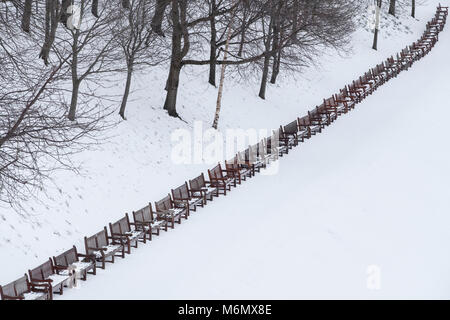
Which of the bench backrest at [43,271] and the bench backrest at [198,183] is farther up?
the bench backrest at [198,183]

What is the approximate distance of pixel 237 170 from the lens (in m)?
22.7

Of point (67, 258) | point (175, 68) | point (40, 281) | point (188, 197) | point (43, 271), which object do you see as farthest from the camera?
point (175, 68)

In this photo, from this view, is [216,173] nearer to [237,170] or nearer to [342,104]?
[237,170]

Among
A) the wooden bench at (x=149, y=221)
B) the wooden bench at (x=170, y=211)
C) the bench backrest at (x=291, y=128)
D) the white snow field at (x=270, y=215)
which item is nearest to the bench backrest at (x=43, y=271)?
the white snow field at (x=270, y=215)

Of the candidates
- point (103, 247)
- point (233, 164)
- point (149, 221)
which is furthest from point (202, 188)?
point (103, 247)

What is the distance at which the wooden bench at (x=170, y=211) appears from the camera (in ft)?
61.8

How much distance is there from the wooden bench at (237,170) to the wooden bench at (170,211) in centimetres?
321

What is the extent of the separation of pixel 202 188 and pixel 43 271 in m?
7.69

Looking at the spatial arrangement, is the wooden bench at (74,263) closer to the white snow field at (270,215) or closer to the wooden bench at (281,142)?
the white snow field at (270,215)

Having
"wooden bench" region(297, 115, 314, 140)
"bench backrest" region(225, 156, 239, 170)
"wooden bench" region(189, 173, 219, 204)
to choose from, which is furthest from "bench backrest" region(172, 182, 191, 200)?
"wooden bench" region(297, 115, 314, 140)

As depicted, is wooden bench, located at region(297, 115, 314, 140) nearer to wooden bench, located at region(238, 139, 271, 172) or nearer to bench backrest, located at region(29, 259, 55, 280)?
wooden bench, located at region(238, 139, 271, 172)

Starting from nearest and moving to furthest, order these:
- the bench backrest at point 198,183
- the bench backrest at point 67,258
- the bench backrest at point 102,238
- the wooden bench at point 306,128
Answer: the bench backrest at point 67,258
the bench backrest at point 102,238
the bench backrest at point 198,183
the wooden bench at point 306,128

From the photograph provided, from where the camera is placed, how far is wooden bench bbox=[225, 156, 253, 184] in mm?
22734

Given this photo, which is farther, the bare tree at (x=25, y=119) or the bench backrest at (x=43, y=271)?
the bench backrest at (x=43, y=271)
